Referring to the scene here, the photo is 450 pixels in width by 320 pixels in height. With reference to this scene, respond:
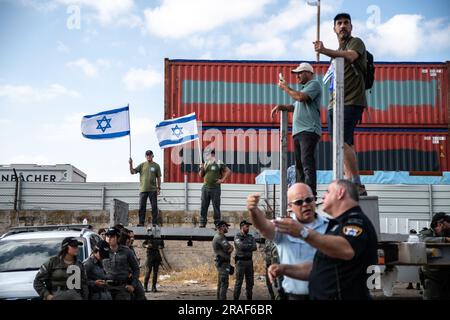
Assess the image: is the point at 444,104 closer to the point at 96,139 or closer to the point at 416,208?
the point at 416,208

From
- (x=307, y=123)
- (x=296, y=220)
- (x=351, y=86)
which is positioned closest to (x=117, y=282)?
(x=307, y=123)

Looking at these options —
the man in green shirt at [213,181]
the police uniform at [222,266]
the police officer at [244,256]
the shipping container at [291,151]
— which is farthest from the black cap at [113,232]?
the shipping container at [291,151]

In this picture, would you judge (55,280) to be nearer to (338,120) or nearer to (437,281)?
(338,120)

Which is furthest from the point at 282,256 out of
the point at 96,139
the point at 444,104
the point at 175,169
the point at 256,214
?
the point at 444,104

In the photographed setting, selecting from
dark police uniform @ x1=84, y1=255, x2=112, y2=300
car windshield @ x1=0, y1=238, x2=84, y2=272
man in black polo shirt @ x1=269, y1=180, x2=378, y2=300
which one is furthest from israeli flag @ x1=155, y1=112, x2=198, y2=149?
man in black polo shirt @ x1=269, y1=180, x2=378, y2=300

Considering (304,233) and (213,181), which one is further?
(213,181)

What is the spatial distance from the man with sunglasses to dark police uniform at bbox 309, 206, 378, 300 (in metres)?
0.54

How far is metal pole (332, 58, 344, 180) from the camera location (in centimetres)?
477

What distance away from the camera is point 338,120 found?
4.88 m

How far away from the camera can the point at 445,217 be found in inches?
294

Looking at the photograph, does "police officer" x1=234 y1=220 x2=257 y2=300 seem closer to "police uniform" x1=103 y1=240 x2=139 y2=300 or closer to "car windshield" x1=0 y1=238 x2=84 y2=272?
"police uniform" x1=103 y1=240 x2=139 y2=300

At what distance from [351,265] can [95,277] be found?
5236 mm

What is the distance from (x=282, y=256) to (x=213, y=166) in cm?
644

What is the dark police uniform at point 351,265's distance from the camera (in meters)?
3.41
